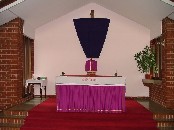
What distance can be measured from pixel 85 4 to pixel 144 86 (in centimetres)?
375

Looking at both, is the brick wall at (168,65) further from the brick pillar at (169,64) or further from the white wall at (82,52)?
the white wall at (82,52)

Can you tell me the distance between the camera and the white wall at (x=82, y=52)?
36.8ft

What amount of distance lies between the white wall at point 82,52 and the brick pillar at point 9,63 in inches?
95.7

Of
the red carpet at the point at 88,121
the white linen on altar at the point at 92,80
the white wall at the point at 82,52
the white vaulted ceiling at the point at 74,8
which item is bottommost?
the red carpet at the point at 88,121

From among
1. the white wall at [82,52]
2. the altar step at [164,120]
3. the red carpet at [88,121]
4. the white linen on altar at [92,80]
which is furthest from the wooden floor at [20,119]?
the white wall at [82,52]

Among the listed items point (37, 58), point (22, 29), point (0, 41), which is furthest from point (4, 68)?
point (37, 58)

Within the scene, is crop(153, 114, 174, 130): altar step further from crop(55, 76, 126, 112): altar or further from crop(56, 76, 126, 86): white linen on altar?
crop(56, 76, 126, 86): white linen on altar

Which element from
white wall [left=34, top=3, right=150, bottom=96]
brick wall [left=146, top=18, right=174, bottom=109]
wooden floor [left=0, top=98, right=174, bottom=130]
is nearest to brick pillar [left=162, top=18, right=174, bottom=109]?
brick wall [left=146, top=18, right=174, bottom=109]

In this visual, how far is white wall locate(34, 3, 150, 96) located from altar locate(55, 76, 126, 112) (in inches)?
142

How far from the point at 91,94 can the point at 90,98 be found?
0.34 feet

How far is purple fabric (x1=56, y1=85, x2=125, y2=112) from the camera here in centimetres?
759

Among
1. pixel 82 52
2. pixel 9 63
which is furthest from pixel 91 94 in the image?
pixel 82 52

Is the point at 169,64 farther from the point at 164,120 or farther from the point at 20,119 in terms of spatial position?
the point at 20,119

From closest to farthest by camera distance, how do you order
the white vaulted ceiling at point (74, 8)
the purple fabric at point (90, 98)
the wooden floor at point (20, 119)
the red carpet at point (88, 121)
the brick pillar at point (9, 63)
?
the red carpet at point (88, 121), the wooden floor at point (20, 119), the purple fabric at point (90, 98), the white vaulted ceiling at point (74, 8), the brick pillar at point (9, 63)
